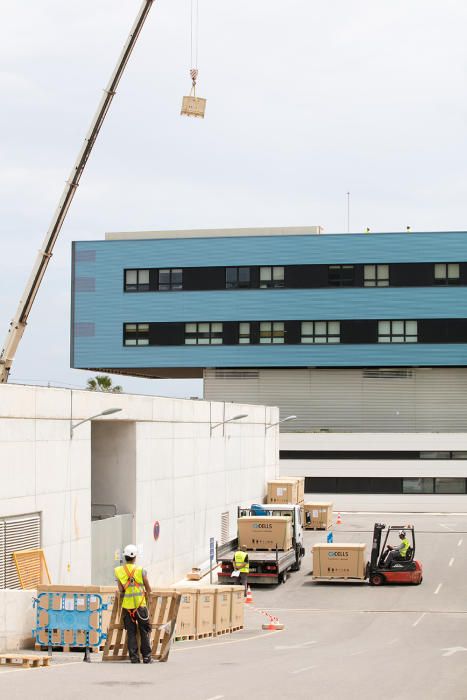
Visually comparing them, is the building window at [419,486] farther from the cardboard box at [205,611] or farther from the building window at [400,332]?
the cardboard box at [205,611]

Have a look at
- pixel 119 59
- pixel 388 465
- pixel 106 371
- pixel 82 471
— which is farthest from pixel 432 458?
pixel 82 471

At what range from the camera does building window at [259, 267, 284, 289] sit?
222 feet

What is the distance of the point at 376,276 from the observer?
66.8m

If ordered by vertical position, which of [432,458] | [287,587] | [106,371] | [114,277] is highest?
[114,277]

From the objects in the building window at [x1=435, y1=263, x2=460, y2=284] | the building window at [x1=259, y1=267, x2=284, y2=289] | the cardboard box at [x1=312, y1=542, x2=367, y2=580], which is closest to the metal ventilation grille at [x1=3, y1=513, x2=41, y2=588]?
the cardboard box at [x1=312, y1=542, x2=367, y2=580]

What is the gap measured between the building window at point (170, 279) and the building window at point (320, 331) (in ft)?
27.9

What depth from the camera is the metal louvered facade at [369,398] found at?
219 feet

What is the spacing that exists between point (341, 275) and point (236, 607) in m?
41.7

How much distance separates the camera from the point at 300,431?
6625 centimetres

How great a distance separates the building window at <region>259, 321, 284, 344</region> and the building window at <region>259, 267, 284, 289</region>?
234cm

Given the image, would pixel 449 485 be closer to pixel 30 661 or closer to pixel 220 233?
pixel 220 233

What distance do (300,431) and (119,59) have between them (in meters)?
31.5

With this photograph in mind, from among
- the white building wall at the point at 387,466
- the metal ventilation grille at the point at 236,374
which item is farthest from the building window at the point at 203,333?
the white building wall at the point at 387,466

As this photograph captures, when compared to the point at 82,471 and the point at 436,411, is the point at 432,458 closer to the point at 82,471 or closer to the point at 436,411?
the point at 436,411
